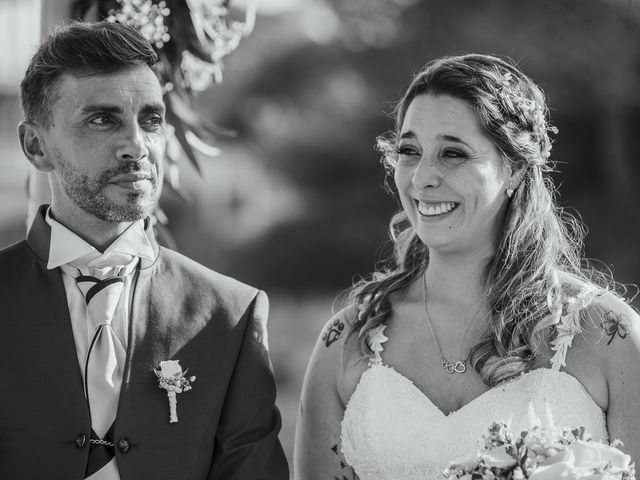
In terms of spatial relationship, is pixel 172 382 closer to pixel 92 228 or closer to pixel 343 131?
pixel 92 228

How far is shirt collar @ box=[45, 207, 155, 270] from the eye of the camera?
3324mm

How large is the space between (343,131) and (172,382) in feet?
45.3

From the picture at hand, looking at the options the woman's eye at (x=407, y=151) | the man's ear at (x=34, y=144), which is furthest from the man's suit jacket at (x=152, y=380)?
the woman's eye at (x=407, y=151)

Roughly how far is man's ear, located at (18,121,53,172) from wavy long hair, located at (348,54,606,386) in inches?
50.5

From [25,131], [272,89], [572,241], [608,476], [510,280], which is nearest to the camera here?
[608,476]

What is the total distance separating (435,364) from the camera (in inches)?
152

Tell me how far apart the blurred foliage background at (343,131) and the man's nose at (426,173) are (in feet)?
39.1

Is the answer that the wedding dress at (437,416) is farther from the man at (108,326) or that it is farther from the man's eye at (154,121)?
the man's eye at (154,121)

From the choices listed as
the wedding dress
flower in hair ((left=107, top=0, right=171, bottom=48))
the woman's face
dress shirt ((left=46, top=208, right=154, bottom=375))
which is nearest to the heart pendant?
the wedding dress

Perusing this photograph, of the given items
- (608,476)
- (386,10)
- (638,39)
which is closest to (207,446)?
(608,476)

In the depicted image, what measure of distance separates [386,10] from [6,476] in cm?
1515

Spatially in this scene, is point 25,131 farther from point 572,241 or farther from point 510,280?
point 572,241

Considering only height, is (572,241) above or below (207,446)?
above

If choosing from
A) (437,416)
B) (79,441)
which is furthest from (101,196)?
(437,416)
